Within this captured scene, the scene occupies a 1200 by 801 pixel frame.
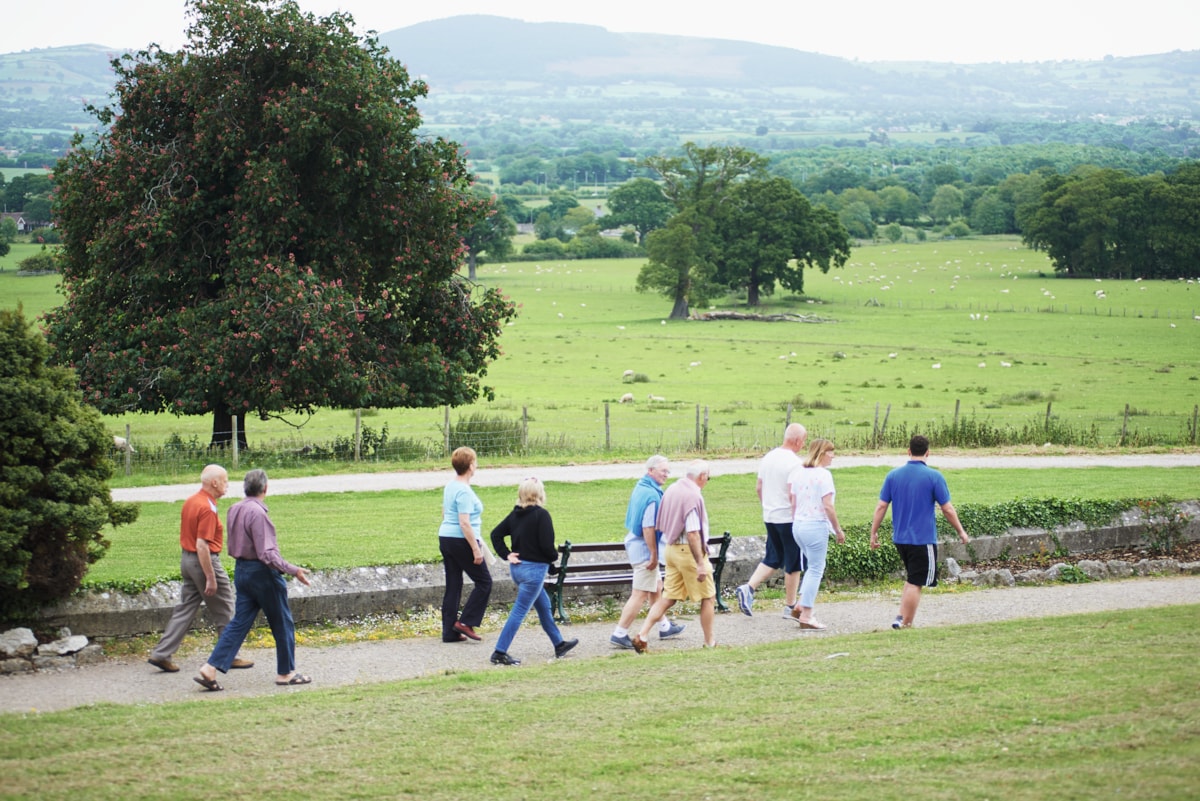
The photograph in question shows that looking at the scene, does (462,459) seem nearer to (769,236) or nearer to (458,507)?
(458,507)

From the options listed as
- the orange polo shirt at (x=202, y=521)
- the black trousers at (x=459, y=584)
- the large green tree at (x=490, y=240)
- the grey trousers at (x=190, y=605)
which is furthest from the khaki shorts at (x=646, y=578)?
the large green tree at (x=490, y=240)

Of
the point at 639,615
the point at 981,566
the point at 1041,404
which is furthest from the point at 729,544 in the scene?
the point at 1041,404

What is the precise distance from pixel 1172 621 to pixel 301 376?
63.0 feet

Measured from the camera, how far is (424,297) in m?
31.2

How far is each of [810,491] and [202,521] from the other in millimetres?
6364

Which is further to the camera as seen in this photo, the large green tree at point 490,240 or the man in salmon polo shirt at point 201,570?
the large green tree at point 490,240

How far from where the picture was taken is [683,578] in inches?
492

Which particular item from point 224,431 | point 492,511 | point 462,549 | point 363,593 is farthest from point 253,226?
point 462,549

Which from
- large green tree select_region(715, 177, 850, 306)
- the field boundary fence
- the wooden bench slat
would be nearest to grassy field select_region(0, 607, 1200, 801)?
the wooden bench slat

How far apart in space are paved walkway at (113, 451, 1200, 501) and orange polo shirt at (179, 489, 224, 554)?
10.7 metres

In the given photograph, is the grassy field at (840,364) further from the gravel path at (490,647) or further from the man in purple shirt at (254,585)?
the man in purple shirt at (254,585)

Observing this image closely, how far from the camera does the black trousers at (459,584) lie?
12.8 m

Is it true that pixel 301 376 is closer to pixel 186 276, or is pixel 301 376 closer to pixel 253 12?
pixel 186 276

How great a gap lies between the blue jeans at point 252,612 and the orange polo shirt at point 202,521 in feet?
1.19
